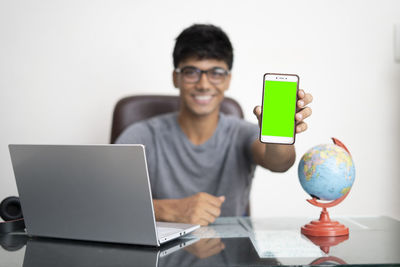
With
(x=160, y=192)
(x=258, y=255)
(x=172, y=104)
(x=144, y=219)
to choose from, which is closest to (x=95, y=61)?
(x=172, y=104)

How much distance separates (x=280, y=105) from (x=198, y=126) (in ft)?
2.51

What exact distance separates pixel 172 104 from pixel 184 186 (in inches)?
15.1

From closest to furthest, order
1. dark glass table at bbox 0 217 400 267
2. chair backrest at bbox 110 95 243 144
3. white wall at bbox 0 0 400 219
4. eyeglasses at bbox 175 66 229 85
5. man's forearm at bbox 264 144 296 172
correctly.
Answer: dark glass table at bbox 0 217 400 267 → man's forearm at bbox 264 144 296 172 → eyeglasses at bbox 175 66 229 85 → chair backrest at bbox 110 95 243 144 → white wall at bbox 0 0 400 219

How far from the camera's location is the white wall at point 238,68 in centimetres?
206

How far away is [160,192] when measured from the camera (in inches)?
64.1

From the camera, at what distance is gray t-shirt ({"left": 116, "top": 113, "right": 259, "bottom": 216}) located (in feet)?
5.32

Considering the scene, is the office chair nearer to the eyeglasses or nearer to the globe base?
the eyeglasses

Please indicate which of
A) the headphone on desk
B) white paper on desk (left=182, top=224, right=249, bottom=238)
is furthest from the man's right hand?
the headphone on desk

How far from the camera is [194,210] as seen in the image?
111 centimetres

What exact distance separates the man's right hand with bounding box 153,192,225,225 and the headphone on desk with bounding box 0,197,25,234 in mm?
363

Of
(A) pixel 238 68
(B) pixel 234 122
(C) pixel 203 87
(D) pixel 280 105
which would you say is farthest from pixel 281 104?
(A) pixel 238 68

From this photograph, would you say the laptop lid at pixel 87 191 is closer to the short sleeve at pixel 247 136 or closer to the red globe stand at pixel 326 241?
the red globe stand at pixel 326 241

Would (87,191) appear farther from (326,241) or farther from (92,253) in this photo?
(326,241)

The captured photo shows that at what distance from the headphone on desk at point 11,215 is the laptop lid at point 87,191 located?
0.15 meters
